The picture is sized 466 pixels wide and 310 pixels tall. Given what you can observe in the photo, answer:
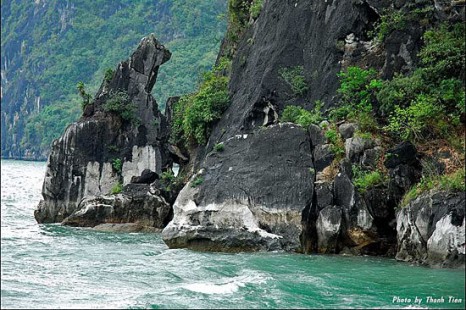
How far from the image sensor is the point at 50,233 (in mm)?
29531

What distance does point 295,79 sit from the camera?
28.4m

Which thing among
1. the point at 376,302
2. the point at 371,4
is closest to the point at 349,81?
the point at 371,4

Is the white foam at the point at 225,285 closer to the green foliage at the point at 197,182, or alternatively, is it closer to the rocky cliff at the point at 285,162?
the rocky cliff at the point at 285,162

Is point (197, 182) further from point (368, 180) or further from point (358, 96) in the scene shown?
point (358, 96)

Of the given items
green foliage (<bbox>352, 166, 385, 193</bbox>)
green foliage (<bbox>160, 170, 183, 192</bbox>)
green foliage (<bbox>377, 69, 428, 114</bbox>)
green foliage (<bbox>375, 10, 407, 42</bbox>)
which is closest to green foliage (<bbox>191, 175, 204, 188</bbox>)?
green foliage (<bbox>352, 166, 385, 193</bbox>)

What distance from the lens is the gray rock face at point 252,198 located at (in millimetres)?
23266

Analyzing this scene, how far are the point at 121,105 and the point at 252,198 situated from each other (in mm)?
13684

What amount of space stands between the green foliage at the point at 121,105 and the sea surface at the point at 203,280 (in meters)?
11.3

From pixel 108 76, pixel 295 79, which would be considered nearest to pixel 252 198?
pixel 295 79

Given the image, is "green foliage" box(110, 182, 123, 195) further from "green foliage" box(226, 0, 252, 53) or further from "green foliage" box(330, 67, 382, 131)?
"green foliage" box(330, 67, 382, 131)

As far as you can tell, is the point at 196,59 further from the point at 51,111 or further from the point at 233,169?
the point at 233,169

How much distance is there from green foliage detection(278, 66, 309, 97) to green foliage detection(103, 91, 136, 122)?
9.94 metres

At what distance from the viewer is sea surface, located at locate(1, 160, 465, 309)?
16109 millimetres

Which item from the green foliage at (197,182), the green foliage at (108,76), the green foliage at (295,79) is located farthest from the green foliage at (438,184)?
the green foliage at (108,76)
